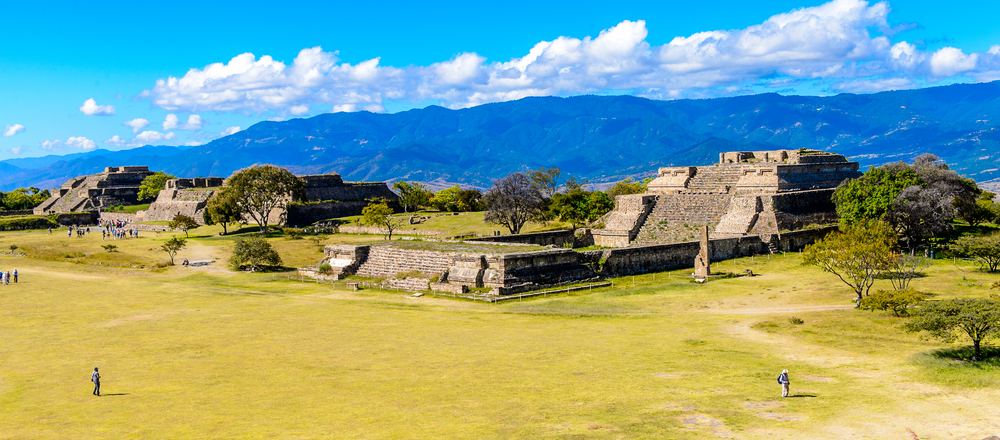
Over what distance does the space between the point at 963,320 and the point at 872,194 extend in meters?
28.2

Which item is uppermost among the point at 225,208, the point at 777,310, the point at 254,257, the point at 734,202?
the point at 225,208

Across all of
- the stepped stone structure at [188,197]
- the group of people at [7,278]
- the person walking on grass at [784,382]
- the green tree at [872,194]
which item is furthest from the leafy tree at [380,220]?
the person walking on grass at [784,382]

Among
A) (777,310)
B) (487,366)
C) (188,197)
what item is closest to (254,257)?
(487,366)

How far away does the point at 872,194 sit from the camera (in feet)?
154

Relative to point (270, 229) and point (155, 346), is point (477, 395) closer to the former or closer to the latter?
point (155, 346)

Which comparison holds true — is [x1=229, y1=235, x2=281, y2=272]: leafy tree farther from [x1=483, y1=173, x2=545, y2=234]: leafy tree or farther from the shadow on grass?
the shadow on grass

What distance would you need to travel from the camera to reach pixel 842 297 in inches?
1256

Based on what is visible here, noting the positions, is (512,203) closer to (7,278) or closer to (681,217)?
(681,217)

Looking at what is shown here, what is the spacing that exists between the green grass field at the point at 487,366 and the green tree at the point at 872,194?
8363 millimetres

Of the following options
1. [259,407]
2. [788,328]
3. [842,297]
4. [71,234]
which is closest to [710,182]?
[842,297]

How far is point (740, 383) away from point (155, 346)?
19.3 metres

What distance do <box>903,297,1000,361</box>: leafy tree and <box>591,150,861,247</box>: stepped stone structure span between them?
84.0 ft

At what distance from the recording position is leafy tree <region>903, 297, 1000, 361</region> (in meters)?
21.0

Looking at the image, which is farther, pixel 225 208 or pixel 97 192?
pixel 97 192
